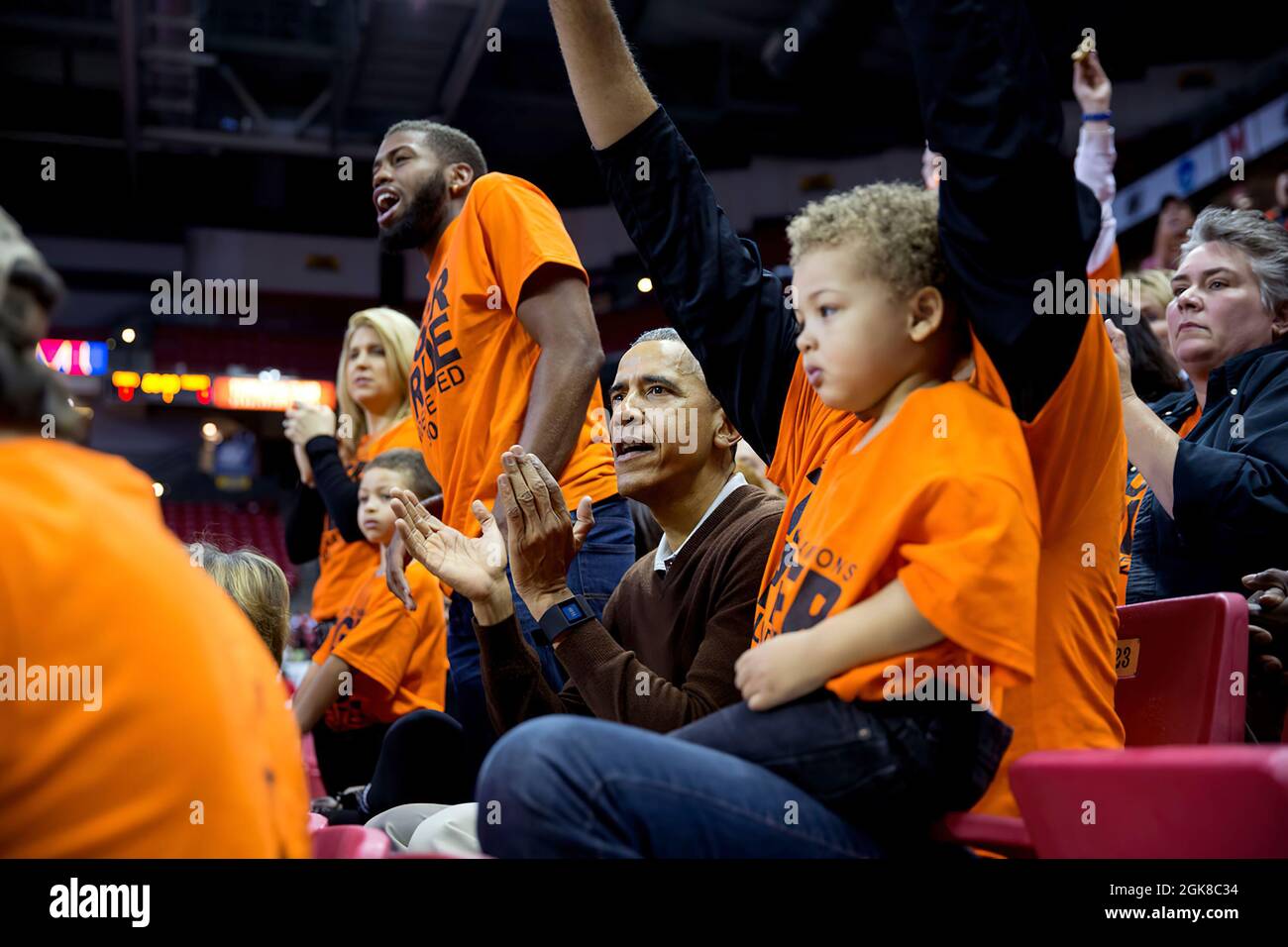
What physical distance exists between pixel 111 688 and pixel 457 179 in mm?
2064

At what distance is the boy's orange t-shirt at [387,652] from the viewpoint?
298 cm

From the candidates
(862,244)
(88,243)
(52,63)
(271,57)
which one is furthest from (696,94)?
(862,244)

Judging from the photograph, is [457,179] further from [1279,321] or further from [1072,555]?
[1072,555]

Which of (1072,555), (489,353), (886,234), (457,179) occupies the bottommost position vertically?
(1072,555)

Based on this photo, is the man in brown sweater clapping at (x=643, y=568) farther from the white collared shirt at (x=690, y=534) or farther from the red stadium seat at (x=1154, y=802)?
the red stadium seat at (x=1154, y=802)

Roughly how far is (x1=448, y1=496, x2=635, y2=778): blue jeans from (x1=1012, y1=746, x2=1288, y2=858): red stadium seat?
1069mm

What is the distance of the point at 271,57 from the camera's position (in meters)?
9.05

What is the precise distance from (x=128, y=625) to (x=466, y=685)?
152 cm

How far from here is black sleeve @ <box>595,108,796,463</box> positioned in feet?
→ 5.49

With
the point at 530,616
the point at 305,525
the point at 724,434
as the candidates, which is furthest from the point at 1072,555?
the point at 305,525

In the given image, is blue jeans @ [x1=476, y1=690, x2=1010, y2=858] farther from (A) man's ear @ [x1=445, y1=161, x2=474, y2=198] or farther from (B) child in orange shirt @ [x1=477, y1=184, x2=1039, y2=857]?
(A) man's ear @ [x1=445, y1=161, x2=474, y2=198]

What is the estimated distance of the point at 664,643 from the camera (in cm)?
176

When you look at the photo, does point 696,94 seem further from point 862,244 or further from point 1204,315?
point 862,244

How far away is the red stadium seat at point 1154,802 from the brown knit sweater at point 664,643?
52 cm
